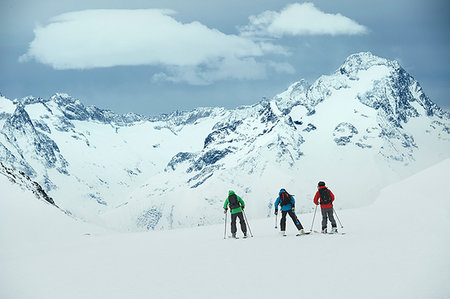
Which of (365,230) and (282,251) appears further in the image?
(365,230)

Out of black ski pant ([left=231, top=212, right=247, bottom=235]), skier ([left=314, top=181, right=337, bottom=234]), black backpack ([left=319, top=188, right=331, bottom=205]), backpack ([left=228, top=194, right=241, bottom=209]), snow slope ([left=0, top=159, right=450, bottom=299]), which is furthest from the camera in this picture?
backpack ([left=228, top=194, right=241, bottom=209])

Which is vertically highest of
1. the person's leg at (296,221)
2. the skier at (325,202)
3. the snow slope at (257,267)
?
the skier at (325,202)

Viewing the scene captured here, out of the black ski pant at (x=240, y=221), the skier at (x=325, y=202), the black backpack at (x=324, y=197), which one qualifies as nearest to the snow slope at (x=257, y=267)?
the skier at (x=325, y=202)

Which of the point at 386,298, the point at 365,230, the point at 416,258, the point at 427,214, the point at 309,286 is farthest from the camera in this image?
the point at 427,214

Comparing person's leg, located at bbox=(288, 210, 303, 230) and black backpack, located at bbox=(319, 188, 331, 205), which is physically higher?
black backpack, located at bbox=(319, 188, 331, 205)

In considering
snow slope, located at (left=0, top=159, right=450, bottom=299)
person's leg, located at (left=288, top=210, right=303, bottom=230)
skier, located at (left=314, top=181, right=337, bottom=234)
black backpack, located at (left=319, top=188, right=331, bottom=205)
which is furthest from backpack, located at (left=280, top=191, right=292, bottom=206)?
snow slope, located at (left=0, top=159, right=450, bottom=299)

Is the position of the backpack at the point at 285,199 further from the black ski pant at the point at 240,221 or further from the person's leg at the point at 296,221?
the black ski pant at the point at 240,221

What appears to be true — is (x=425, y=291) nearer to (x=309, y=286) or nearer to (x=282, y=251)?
(x=309, y=286)

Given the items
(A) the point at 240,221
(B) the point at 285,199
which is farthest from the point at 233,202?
(B) the point at 285,199

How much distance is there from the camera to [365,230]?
21875 millimetres

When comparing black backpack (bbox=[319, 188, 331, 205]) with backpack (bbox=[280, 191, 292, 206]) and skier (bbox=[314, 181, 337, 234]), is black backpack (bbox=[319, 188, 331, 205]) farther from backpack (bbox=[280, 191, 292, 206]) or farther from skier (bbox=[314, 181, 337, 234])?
backpack (bbox=[280, 191, 292, 206])

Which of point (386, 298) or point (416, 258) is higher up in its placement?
point (416, 258)

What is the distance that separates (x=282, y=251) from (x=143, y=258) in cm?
503

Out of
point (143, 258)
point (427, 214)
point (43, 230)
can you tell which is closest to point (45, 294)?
point (143, 258)
